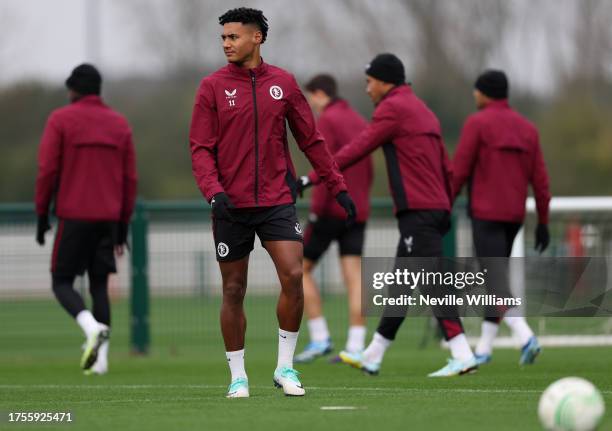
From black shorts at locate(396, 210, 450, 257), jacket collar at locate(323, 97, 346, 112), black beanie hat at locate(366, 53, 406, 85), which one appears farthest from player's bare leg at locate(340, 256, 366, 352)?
black beanie hat at locate(366, 53, 406, 85)

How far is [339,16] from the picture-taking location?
128ft

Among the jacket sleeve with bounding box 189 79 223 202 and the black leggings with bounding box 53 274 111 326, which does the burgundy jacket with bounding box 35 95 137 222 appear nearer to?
the black leggings with bounding box 53 274 111 326

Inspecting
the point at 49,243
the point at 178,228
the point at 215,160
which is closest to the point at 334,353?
the point at 178,228

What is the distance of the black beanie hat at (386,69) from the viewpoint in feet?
34.1

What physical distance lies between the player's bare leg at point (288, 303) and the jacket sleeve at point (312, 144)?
0.50 meters

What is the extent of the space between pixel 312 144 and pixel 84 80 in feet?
12.2

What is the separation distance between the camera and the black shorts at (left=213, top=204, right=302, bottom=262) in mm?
7969

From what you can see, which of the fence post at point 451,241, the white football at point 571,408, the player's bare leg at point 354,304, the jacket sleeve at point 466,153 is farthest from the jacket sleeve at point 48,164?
the white football at point 571,408

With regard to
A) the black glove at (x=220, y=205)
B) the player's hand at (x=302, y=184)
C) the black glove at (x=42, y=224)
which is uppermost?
the black glove at (x=220, y=205)

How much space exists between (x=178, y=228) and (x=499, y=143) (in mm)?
4785

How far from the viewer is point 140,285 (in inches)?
563

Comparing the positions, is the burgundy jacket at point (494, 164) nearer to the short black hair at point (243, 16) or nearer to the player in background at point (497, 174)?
the player in background at point (497, 174)

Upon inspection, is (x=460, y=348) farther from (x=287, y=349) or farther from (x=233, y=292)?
(x=233, y=292)

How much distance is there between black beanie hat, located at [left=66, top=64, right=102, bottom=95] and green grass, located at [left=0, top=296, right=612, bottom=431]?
7.78 ft
